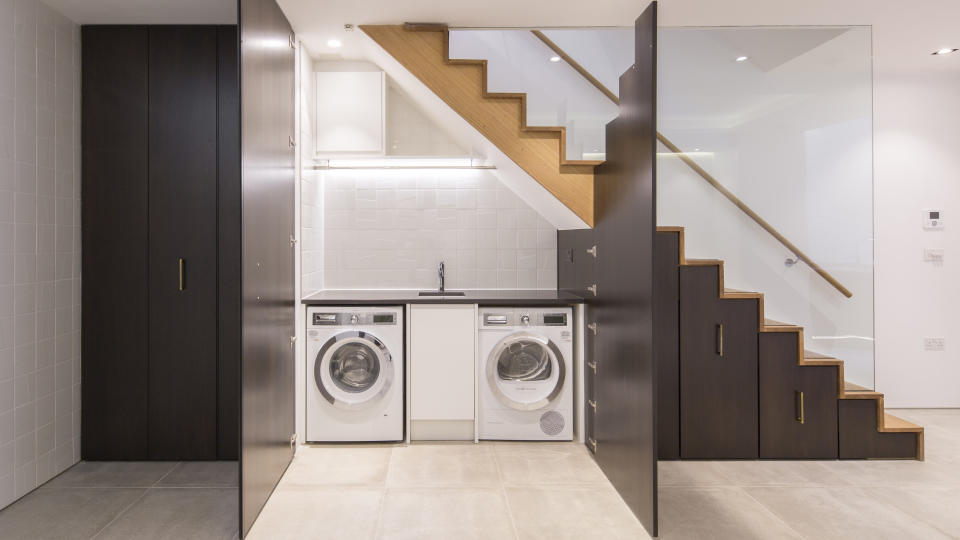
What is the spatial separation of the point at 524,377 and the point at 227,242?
1967 mm

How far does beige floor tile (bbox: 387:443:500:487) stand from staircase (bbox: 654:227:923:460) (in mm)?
1047

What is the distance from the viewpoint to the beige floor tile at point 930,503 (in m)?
2.35

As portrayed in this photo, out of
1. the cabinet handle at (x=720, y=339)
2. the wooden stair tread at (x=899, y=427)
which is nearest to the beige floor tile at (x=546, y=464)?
the cabinet handle at (x=720, y=339)

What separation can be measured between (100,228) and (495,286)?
101 inches

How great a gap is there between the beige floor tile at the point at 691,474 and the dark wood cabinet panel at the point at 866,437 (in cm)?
79

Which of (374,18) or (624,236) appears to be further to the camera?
(374,18)

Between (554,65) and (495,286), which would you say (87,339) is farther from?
(554,65)

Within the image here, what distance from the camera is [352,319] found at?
129 inches

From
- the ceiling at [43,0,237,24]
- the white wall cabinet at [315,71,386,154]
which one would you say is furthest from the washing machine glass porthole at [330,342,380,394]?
the ceiling at [43,0,237,24]

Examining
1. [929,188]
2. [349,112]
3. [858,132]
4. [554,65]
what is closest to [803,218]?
[858,132]

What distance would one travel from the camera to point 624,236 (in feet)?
8.34

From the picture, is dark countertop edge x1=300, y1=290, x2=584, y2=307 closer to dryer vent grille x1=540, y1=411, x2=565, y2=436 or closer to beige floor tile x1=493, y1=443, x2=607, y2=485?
dryer vent grille x1=540, y1=411, x2=565, y2=436

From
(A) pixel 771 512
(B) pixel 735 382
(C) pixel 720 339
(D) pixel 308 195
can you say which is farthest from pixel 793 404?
(D) pixel 308 195

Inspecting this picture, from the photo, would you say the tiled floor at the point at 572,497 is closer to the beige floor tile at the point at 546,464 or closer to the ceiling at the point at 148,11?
the beige floor tile at the point at 546,464
